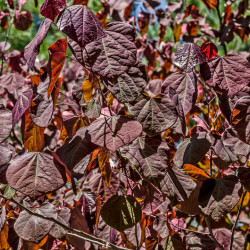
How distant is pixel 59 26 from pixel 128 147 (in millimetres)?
331

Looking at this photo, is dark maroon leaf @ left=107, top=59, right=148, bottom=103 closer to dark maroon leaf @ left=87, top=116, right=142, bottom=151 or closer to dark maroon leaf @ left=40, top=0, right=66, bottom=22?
dark maroon leaf @ left=87, top=116, right=142, bottom=151

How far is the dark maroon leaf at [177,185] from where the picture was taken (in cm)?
92

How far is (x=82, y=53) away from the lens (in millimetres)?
811

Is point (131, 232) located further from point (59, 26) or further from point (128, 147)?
point (59, 26)

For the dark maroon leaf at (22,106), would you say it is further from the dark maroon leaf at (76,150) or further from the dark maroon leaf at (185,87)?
the dark maroon leaf at (185,87)

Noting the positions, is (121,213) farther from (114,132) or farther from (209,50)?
(209,50)

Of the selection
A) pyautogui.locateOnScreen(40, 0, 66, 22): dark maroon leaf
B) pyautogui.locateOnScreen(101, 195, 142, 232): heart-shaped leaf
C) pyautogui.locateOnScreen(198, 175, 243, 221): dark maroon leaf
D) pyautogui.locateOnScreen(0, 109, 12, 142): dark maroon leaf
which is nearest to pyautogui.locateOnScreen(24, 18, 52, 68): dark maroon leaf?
pyautogui.locateOnScreen(40, 0, 66, 22): dark maroon leaf

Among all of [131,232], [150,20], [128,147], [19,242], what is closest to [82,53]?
[128,147]

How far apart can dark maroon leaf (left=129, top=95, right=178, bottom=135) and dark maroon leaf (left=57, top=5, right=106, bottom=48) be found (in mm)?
205

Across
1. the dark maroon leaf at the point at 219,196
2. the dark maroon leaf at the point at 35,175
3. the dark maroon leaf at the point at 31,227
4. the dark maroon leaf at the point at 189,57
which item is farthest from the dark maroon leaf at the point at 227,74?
the dark maroon leaf at the point at 31,227

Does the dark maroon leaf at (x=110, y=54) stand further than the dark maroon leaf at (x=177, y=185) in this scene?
No

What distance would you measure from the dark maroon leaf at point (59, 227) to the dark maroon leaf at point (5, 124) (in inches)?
16.9

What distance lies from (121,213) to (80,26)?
19.5 inches

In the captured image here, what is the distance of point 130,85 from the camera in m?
0.85
